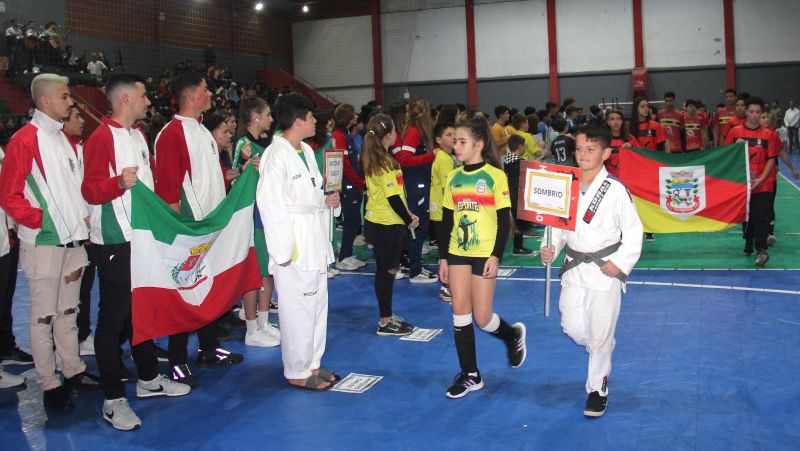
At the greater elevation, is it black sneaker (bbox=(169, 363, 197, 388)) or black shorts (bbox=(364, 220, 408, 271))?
black shorts (bbox=(364, 220, 408, 271))

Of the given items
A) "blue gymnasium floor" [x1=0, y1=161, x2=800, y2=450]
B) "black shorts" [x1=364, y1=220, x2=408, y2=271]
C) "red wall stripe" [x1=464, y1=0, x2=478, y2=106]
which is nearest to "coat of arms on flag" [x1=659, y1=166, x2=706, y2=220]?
"blue gymnasium floor" [x1=0, y1=161, x2=800, y2=450]

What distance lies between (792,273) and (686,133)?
5.61 meters

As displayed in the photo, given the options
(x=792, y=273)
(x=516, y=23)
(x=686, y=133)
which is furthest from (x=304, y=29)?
(x=792, y=273)

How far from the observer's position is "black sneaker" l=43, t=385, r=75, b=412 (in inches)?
194

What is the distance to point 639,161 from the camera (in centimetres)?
911

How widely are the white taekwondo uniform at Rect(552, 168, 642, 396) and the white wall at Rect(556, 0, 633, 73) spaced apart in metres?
24.2

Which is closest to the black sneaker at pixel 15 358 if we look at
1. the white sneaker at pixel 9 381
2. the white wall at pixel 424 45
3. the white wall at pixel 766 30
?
the white sneaker at pixel 9 381

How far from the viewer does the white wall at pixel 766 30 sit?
2511cm

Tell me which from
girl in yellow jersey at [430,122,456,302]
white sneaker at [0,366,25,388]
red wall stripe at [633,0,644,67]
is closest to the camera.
A: white sneaker at [0,366,25,388]

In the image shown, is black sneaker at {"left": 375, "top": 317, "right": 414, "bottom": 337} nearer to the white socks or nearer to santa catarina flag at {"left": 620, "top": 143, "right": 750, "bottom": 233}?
the white socks

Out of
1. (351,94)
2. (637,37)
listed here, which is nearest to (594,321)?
(637,37)

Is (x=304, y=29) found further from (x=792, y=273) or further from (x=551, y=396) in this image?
(x=551, y=396)

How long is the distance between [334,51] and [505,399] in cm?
2751

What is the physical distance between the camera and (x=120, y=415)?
4629mm
